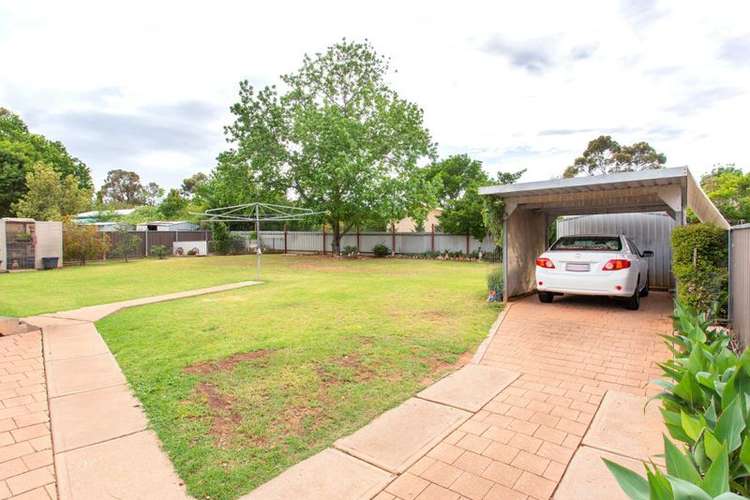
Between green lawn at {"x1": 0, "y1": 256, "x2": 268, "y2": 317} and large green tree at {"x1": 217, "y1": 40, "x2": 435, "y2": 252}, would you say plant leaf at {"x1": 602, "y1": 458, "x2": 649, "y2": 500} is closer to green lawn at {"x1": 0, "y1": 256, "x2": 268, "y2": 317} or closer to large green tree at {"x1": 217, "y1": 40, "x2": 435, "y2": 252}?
green lawn at {"x1": 0, "y1": 256, "x2": 268, "y2": 317}

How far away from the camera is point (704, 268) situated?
549 centimetres

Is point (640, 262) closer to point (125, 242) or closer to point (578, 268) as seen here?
point (578, 268)

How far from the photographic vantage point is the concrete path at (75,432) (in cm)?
245

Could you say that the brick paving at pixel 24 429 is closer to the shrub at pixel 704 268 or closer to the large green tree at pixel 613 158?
the shrub at pixel 704 268

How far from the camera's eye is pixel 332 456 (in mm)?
2732

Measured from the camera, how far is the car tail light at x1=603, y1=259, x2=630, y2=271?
7.09 m

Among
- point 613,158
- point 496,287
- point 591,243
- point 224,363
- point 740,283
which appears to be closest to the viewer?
point 224,363

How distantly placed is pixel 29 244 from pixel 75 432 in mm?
18191

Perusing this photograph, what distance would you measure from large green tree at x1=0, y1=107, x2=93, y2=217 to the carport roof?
29.1 m

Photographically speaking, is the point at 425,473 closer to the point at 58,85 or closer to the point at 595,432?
the point at 595,432

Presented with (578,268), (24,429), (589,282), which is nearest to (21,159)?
(24,429)

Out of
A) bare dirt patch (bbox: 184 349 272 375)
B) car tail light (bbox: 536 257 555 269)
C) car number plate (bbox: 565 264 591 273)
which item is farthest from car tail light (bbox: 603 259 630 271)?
bare dirt patch (bbox: 184 349 272 375)

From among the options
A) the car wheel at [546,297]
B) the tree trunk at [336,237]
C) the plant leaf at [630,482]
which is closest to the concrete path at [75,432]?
the plant leaf at [630,482]

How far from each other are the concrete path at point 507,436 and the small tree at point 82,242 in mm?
19384
